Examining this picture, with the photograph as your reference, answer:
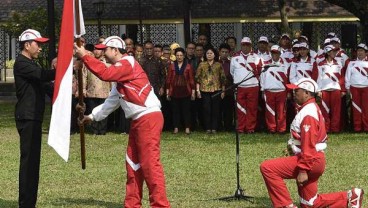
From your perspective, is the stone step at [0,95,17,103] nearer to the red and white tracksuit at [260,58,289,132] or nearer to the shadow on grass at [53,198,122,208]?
the red and white tracksuit at [260,58,289,132]

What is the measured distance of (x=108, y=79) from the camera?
1059 centimetres

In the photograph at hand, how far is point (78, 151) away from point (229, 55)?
4657 millimetres

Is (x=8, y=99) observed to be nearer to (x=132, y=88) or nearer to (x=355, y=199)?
(x=132, y=88)

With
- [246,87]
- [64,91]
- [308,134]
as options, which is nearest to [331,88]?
[246,87]

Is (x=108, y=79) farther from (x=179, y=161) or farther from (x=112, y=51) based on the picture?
(x=179, y=161)

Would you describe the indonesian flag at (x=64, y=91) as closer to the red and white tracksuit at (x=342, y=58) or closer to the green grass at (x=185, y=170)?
the green grass at (x=185, y=170)

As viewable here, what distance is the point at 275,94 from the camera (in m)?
19.8

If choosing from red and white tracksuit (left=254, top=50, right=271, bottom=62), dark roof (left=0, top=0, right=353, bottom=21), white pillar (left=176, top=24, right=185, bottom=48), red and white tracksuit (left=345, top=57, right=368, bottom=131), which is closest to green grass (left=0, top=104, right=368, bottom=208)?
red and white tracksuit (left=345, top=57, right=368, bottom=131)

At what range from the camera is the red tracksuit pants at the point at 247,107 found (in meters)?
20.1

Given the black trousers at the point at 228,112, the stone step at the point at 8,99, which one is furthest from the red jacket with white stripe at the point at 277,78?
the stone step at the point at 8,99

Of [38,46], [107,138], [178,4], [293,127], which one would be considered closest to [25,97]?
[38,46]

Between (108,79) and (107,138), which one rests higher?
(108,79)

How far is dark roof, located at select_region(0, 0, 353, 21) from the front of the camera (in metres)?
41.7

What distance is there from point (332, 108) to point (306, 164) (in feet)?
32.3
